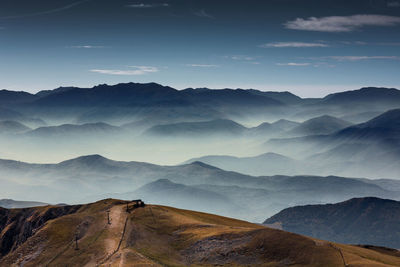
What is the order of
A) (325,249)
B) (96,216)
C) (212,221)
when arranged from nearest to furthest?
(325,249)
(96,216)
(212,221)

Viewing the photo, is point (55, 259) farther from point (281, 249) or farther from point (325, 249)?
point (325, 249)

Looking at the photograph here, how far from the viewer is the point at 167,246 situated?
15200 centimetres

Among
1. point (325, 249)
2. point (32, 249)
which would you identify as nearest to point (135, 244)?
point (32, 249)

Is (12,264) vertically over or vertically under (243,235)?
under

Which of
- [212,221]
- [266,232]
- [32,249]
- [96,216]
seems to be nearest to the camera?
[266,232]

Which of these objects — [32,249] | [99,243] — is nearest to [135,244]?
[99,243]

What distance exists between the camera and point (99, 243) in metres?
148

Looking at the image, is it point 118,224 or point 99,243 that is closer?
point 99,243

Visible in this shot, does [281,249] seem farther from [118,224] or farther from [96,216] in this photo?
[96,216]

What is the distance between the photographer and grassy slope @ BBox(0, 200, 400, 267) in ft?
427

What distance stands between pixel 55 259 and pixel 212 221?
68116 mm

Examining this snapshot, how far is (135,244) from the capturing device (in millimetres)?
147625

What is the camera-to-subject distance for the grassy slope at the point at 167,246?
130 m

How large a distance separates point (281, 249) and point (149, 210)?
203ft
